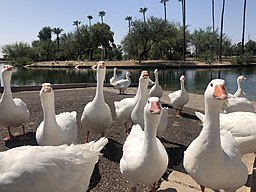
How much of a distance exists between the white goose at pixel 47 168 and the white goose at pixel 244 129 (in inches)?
91.1

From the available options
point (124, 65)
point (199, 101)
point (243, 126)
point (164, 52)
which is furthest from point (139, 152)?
point (164, 52)

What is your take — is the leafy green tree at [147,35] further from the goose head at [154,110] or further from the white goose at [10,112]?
the goose head at [154,110]

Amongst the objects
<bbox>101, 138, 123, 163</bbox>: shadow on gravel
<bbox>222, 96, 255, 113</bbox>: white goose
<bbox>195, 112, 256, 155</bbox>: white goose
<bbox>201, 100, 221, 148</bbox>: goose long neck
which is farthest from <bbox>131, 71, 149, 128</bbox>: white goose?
<bbox>201, 100, 221, 148</bbox>: goose long neck

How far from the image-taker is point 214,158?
3145 mm

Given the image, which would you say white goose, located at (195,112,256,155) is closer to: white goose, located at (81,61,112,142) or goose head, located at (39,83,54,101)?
white goose, located at (81,61,112,142)

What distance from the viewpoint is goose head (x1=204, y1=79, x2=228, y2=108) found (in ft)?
9.90

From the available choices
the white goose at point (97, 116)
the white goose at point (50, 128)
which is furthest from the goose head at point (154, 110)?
the white goose at point (97, 116)

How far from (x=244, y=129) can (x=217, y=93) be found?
1679mm

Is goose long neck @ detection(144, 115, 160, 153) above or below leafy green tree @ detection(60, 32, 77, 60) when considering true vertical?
below

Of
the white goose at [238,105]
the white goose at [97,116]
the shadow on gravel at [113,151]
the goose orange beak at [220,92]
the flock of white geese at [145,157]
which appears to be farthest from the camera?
the white goose at [238,105]

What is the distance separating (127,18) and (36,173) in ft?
270

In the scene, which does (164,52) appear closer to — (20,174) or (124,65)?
(124,65)

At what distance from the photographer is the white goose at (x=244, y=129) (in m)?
4.31

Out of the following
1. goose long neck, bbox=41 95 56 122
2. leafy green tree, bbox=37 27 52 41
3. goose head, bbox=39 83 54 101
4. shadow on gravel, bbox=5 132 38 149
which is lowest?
shadow on gravel, bbox=5 132 38 149
